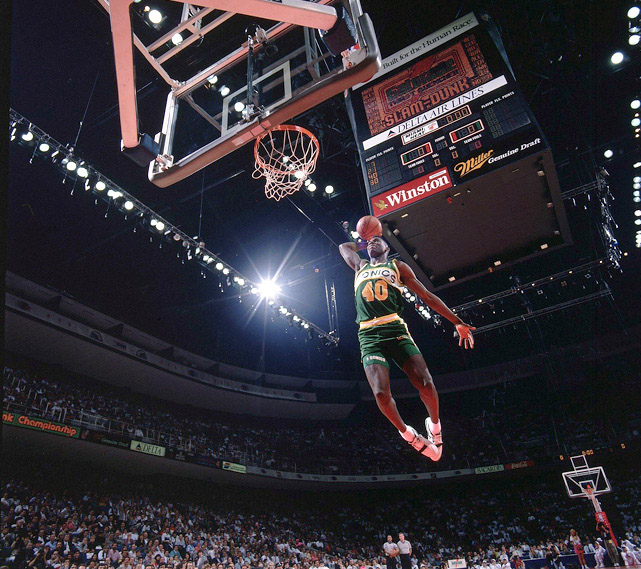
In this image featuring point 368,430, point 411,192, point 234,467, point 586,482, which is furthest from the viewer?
point 368,430

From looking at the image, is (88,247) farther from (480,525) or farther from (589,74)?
(480,525)

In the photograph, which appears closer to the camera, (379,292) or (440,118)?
(379,292)

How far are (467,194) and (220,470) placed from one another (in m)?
16.0

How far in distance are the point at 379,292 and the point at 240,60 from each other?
2.84 m

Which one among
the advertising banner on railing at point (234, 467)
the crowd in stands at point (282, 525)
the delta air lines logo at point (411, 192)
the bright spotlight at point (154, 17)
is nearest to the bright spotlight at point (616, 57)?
the delta air lines logo at point (411, 192)

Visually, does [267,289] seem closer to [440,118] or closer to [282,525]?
[282,525]

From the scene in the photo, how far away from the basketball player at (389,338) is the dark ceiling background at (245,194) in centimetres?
312

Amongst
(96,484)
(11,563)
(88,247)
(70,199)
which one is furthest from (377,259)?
(96,484)

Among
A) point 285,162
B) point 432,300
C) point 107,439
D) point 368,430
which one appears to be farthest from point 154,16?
point 368,430

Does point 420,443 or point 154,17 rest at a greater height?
point 154,17

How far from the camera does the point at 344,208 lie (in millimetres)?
14492

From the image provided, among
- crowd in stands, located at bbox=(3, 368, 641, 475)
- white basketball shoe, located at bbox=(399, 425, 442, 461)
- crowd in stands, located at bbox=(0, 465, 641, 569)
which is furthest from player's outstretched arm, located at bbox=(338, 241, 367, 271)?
crowd in stands, located at bbox=(3, 368, 641, 475)

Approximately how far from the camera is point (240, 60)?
183 inches

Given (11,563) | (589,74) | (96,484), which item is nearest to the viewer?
(11,563)
